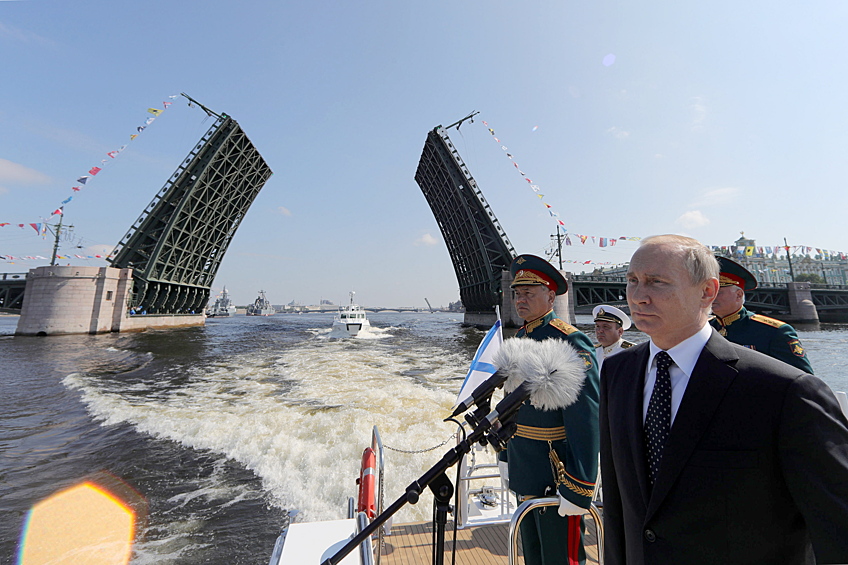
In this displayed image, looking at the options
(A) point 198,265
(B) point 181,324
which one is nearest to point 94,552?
(A) point 198,265

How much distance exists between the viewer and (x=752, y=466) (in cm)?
95

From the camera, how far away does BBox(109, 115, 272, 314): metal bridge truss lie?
27859 mm

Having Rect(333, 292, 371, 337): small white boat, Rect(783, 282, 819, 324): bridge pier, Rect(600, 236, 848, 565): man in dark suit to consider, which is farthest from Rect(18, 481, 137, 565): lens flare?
Rect(783, 282, 819, 324): bridge pier

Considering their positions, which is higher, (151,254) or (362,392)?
(151,254)

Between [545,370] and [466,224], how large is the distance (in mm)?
30741

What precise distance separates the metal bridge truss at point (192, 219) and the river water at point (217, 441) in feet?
63.6

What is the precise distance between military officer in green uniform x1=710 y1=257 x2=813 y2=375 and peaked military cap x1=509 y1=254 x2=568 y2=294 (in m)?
1.55

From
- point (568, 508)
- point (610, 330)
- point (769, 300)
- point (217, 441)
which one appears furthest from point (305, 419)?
point (769, 300)

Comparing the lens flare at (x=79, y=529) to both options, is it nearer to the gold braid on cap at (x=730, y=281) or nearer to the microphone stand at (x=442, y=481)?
the microphone stand at (x=442, y=481)

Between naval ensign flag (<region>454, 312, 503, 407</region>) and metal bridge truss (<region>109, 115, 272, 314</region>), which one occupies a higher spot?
metal bridge truss (<region>109, 115, 272, 314</region>)

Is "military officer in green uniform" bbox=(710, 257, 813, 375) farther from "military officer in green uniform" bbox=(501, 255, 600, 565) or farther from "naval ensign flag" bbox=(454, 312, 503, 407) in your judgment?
"naval ensign flag" bbox=(454, 312, 503, 407)

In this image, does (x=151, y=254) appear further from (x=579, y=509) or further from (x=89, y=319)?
(x=579, y=509)

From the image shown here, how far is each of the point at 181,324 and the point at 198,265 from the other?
7.06m

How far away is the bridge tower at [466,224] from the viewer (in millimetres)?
28734
